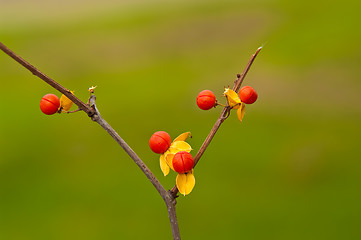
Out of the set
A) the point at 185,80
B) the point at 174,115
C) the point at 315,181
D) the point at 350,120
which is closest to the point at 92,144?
the point at 174,115

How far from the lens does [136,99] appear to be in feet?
8.89

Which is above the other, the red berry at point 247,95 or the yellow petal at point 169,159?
the red berry at point 247,95

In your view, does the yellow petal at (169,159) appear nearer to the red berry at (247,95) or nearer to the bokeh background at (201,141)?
the red berry at (247,95)

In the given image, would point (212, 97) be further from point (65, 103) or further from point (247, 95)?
point (65, 103)

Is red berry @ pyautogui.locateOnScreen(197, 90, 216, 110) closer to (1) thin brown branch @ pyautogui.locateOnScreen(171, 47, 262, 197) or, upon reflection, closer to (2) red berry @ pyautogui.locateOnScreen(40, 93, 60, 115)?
(1) thin brown branch @ pyautogui.locateOnScreen(171, 47, 262, 197)

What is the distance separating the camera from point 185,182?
0.41 metres

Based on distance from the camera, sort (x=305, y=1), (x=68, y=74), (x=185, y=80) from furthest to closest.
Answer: (x=305, y=1) → (x=68, y=74) → (x=185, y=80)

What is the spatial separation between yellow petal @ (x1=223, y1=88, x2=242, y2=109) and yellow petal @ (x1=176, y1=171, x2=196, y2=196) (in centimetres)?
9

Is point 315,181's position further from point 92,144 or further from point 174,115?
point 92,144

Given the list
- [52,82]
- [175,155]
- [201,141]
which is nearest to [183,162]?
[175,155]

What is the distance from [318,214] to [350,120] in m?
0.90

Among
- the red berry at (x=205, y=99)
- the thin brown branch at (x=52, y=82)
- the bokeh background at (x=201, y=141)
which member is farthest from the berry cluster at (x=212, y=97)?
the bokeh background at (x=201, y=141)

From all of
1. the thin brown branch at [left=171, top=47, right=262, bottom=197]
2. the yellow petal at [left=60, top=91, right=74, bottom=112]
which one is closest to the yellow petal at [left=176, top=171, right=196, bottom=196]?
the thin brown branch at [left=171, top=47, right=262, bottom=197]

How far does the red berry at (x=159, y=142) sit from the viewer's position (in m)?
0.42
